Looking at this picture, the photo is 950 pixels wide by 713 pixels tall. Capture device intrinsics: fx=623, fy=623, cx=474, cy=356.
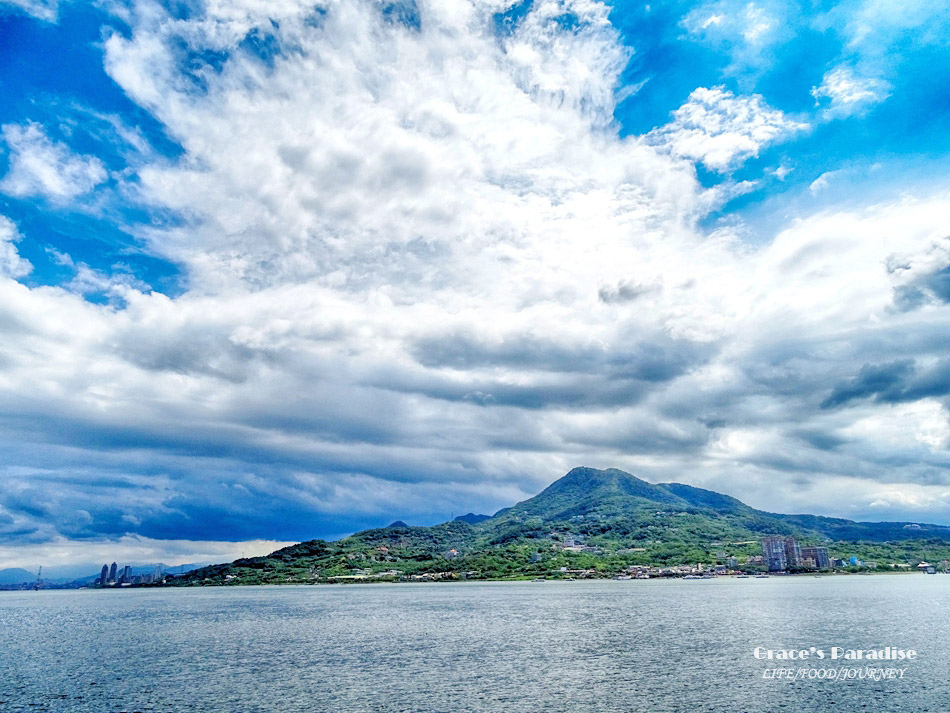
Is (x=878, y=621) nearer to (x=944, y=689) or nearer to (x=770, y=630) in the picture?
(x=770, y=630)

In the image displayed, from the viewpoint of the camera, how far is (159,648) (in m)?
117

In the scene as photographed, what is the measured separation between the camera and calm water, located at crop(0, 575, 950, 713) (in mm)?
65875

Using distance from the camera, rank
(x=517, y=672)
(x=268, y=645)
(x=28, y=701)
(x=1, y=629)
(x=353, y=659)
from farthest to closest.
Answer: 1. (x=1, y=629)
2. (x=268, y=645)
3. (x=353, y=659)
4. (x=517, y=672)
5. (x=28, y=701)

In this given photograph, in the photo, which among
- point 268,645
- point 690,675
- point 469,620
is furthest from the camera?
point 469,620

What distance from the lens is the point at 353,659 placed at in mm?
96562

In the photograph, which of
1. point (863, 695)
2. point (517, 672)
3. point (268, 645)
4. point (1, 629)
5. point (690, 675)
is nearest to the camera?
point (863, 695)

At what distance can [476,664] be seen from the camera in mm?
88688

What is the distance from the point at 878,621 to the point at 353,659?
111 meters

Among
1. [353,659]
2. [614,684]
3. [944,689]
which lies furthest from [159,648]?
[944,689]

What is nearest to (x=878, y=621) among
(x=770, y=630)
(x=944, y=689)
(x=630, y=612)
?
(x=770, y=630)

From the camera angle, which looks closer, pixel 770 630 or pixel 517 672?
pixel 517 672

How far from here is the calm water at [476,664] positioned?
65875mm

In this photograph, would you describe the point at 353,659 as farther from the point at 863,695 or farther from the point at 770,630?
the point at 770,630

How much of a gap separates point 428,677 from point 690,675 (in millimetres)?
32664
